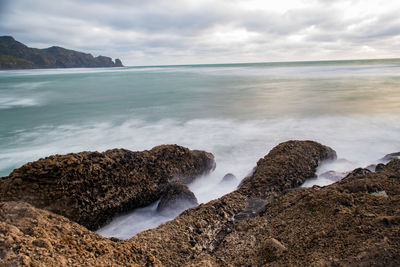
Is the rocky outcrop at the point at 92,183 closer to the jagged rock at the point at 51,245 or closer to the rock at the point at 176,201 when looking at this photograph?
the rock at the point at 176,201

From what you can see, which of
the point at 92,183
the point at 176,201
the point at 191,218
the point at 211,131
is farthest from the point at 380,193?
the point at 211,131

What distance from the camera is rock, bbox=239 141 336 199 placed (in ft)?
9.85

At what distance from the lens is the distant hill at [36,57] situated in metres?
75.2

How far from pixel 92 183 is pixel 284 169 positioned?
7.60 ft

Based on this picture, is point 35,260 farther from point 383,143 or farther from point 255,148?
point 383,143

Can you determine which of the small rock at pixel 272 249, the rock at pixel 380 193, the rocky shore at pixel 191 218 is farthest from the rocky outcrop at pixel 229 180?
the small rock at pixel 272 249

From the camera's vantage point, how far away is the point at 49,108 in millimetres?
12164

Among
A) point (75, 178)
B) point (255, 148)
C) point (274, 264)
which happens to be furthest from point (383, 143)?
point (75, 178)

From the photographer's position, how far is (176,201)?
3.06 metres

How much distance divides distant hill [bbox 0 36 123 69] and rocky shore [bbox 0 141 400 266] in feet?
289

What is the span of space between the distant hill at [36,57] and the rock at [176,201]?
88.5 metres

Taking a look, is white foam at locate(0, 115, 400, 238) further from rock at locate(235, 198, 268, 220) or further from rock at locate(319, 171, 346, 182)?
rock at locate(235, 198, 268, 220)

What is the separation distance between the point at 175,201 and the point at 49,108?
11542 millimetres

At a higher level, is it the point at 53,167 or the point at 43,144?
the point at 53,167
